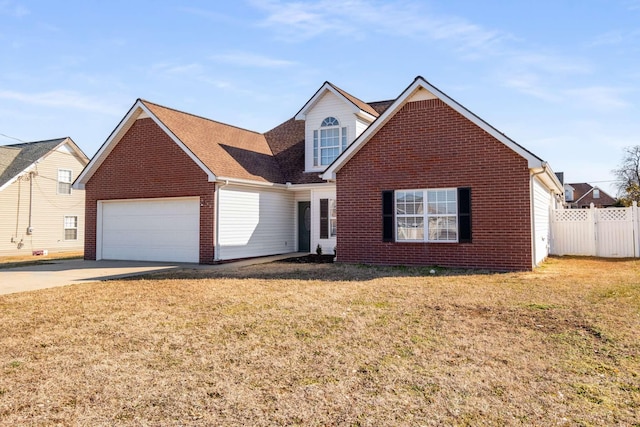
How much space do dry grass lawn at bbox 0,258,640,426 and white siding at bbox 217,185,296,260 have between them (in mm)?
6682

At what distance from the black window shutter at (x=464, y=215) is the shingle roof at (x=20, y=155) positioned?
2318 cm

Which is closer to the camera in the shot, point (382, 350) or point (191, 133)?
point (382, 350)

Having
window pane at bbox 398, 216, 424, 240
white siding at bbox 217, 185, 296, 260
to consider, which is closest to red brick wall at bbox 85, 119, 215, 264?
white siding at bbox 217, 185, 296, 260

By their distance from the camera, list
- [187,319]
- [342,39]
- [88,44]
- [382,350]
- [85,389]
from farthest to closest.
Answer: [88,44] → [342,39] → [187,319] → [382,350] → [85,389]

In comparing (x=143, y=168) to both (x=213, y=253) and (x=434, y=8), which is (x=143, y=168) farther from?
(x=434, y=8)

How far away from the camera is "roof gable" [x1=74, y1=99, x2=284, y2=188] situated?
1619 centimetres

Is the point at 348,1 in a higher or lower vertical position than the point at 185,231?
higher

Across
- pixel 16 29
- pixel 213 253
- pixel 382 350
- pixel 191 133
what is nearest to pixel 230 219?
pixel 213 253

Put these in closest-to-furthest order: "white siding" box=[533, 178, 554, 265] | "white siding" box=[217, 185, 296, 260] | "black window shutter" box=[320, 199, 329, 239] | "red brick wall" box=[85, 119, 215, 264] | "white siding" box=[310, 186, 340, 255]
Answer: "white siding" box=[533, 178, 554, 265]
"red brick wall" box=[85, 119, 215, 264]
"white siding" box=[217, 185, 296, 260]
"white siding" box=[310, 186, 340, 255]
"black window shutter" box=[320, 199, 329, 239]

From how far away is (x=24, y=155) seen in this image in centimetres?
2645

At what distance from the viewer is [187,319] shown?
23.1 feet

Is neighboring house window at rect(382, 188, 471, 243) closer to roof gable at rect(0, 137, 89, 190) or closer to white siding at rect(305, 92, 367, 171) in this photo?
white siding at rect(305, 92, 367, 171)

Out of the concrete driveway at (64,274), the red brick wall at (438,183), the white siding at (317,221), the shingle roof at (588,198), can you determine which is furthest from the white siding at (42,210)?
the shingle roof at (588,198)

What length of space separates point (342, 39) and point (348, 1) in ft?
4.59
